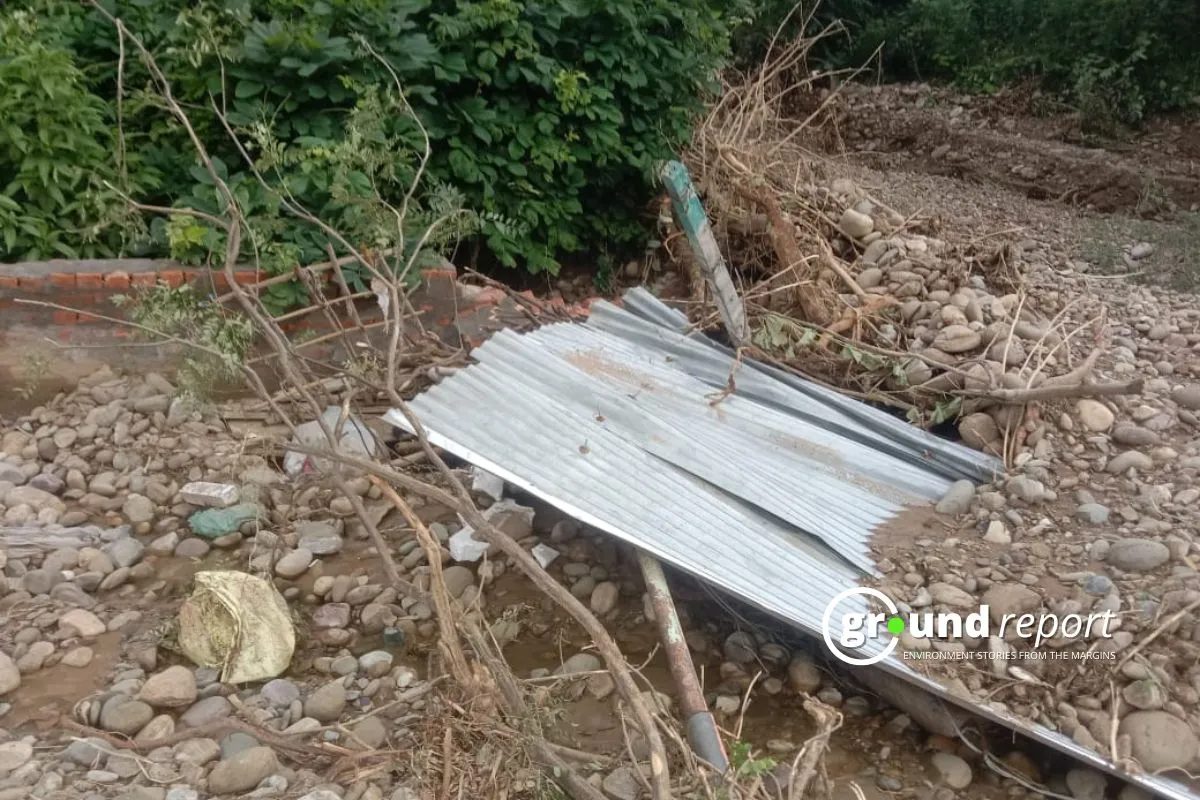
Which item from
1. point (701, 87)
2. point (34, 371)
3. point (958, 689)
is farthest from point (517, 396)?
point (701, 87)

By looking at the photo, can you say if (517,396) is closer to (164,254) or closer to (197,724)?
(197,724)

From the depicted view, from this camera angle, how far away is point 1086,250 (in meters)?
5.09

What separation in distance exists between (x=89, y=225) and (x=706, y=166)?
10.4 feet

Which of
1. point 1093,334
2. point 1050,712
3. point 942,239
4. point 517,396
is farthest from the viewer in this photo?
point 942,239

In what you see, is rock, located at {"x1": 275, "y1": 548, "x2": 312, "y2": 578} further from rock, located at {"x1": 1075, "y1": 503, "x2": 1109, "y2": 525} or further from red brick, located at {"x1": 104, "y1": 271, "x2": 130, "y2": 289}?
rock, located at {"x1": 1075, "y1": 503, "x2": 1109, "y2": 525}

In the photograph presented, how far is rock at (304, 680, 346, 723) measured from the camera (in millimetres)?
2602

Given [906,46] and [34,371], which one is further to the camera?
[906,46]

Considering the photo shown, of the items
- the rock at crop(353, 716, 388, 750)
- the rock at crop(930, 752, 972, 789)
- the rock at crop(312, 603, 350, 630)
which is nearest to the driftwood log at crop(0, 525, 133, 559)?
the rock at crop(312, 603, 350, 630)

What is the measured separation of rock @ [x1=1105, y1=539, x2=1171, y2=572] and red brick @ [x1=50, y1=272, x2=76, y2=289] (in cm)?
405

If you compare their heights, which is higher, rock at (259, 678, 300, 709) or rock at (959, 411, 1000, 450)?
rock at (959, 411, 1000, 450)

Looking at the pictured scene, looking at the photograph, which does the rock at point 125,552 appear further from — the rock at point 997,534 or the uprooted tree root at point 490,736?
the rock at point 997,534

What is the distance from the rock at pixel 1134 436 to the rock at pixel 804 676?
54.7 inches

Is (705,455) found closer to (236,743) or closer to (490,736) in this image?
(490,736)

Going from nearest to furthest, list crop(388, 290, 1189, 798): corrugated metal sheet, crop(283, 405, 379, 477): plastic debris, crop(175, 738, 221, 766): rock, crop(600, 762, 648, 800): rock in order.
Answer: crop(600, 762, 648, 800): rock
crop(175, 738, 221, 766): rock
crop(388, 290, 1189, 798): corrugated metal sheet
crop(283, 405, 379, 477): plastic debris
